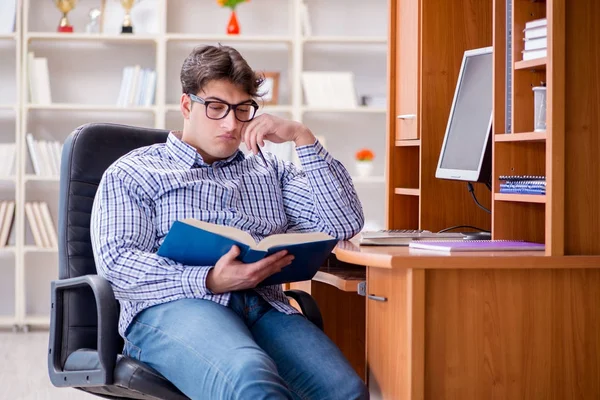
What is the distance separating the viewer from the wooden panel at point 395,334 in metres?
1.74

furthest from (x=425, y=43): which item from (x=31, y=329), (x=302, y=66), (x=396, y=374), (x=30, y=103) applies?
(x=31, y=329)

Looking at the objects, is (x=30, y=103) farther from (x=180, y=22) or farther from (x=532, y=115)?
(x=532, y=115)

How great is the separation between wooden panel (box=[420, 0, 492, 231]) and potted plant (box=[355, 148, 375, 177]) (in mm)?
2002

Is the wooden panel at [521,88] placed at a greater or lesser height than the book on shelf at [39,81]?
lesser

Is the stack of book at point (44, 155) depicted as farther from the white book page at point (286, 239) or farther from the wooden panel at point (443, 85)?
the white book page at point (286, 239)

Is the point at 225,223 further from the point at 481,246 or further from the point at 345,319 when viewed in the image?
the point at 345,319

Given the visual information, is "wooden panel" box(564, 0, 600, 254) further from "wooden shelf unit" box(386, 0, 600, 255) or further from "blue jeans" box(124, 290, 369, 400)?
"blue jeans" box(124, 290, 369, 400)

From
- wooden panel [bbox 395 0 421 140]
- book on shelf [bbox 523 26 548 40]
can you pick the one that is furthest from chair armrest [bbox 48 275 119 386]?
wooden panel [bbox 395 0 421 140]

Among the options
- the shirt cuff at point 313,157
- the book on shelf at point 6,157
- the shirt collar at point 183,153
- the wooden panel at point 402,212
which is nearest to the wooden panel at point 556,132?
the shirt cuff at point 313,157

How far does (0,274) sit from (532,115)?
3.70 meters

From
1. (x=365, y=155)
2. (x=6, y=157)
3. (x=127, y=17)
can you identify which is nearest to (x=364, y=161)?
(x=365, y=155)

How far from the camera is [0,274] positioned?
4.89m

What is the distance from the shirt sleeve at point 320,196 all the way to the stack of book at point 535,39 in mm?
522

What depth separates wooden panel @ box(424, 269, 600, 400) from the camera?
177cm
